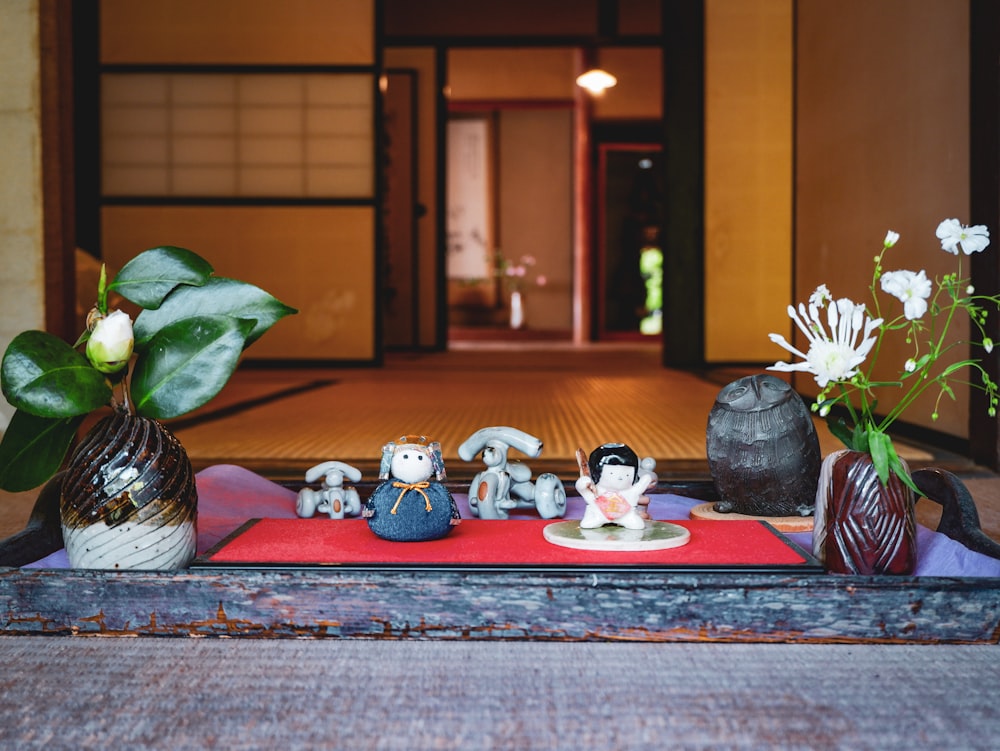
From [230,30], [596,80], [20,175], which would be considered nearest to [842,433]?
[20,175]

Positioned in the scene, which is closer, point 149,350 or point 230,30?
point 149,350

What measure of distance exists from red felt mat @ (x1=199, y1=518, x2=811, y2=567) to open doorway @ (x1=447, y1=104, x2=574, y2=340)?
9.03 meters

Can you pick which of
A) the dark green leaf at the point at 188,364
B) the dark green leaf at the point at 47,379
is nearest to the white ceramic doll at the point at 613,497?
the dark green leaf at the point at 188,364

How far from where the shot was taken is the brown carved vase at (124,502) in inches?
36.7

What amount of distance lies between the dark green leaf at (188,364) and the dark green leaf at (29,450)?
0.28ft

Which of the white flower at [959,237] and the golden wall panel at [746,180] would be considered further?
the golden wall panel at [746,180]

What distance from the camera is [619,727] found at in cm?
73

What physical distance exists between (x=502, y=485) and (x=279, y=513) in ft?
1.23

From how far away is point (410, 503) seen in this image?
3.38 feet

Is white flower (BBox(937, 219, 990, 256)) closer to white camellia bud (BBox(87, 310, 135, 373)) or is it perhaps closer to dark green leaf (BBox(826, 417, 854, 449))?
dark green leaf (BBox(826, 417, 854, 449))

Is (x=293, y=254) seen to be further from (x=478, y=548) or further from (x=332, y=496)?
→ (x=478, y=548)

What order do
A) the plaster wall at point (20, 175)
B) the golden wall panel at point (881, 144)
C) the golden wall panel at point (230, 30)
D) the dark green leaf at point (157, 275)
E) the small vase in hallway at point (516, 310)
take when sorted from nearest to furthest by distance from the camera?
1. the dark green leaf at point (157, 275)
2. the plaster wall at point (20, 175)
3. the golden wall panel at point (881, 144)
4. the golden wall panel at point (230, 30)
5. the small vase in hallway at point (516, 310)

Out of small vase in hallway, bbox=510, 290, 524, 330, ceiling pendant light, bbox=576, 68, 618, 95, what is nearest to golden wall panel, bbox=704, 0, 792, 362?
ceiling pendant light, bbox=576, 68, 618, 95

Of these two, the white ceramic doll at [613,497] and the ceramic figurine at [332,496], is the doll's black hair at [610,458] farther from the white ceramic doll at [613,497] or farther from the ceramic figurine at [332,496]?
A: the ceramic figurine at [332,496]
